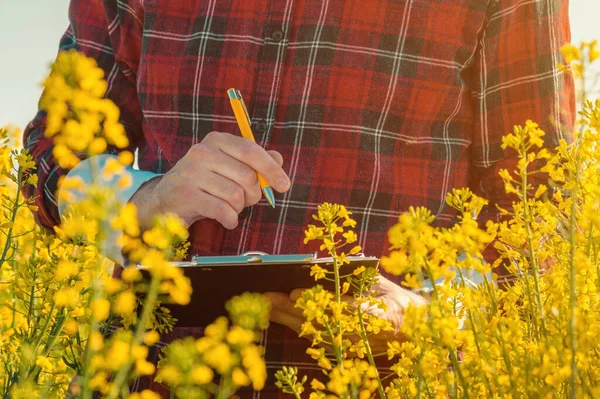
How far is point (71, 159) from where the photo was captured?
0.87 metres

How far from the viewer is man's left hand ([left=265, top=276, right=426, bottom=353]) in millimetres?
1238

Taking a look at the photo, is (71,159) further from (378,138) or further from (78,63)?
(378,138)

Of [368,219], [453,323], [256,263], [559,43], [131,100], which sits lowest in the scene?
[453,323]

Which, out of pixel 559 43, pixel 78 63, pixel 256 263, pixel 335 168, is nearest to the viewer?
pixel 78 63

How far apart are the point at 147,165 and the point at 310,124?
46 centimetres

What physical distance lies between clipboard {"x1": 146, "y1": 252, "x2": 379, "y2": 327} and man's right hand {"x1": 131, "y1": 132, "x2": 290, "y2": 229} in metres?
0.19

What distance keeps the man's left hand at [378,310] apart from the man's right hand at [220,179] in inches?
8.0

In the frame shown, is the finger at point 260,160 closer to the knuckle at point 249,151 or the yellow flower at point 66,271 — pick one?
the knuckle at point 249,151

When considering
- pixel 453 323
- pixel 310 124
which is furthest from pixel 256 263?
pixel 310 124

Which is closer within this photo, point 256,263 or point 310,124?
point 256,263

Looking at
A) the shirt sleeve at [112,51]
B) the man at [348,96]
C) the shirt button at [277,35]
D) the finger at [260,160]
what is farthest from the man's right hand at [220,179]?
the shirt sleeve at [112,51]

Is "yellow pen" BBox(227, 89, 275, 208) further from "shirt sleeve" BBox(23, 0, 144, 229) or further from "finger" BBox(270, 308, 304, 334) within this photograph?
"shirt sleeve" BBox(23, 0, 144, 229)

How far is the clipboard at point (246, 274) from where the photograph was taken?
1089mm

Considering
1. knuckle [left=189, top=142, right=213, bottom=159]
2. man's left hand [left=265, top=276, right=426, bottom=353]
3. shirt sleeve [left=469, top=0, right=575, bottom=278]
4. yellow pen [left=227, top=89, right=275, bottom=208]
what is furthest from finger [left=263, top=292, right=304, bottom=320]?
shirt sleeve [left=469, top=0, right=575, bottom=278]
